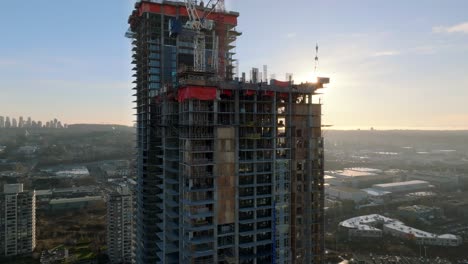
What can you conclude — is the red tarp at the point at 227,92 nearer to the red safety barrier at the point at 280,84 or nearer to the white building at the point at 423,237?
the red safety barrier at the point at 280,84

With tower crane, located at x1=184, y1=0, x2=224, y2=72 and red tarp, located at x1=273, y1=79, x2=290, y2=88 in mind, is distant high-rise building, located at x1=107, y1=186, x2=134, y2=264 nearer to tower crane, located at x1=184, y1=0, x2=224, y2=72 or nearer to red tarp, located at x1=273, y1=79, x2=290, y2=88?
tower crane, located at x1=184, y1=0, x2=224, y2=72

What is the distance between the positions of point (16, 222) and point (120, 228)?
22806mm

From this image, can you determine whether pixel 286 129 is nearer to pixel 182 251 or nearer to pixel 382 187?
pixel 182 251

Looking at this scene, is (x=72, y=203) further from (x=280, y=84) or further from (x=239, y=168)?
(x=280, y=84)

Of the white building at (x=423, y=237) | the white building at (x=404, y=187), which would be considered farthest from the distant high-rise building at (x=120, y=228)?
the white building at (x=404, y=187)

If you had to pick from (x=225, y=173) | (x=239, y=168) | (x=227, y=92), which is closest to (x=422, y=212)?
(x=239, y=168)

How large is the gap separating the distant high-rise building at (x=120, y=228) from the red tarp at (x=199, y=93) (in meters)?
48.3

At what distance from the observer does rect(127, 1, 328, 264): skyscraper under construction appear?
26.6m

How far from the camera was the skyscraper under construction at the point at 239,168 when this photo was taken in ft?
87.3

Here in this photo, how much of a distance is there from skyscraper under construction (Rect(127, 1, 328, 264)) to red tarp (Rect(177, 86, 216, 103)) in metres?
0.08

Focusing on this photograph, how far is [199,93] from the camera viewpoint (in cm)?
2638

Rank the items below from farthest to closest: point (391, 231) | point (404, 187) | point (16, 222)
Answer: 1. point (404, 187)
2. point (391, 231)
3. point (16, 222)

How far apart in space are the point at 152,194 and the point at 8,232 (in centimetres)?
5109

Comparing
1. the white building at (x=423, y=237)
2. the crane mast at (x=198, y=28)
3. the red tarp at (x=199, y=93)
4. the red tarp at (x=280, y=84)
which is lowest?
the white building at (x=423, y=237)
